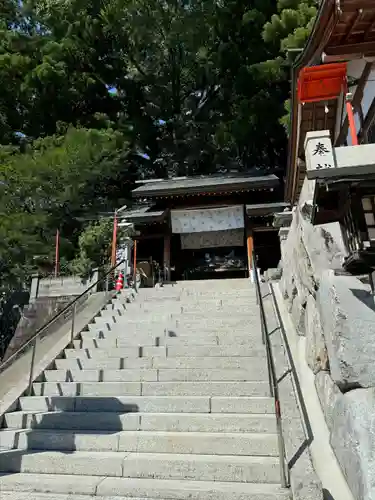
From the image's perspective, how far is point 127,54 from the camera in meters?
24.6

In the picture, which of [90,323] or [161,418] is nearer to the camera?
[161,418]

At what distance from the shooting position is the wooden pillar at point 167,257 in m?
15.6

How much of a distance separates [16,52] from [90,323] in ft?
66.0

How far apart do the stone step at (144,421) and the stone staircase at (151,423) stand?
0.01 meters

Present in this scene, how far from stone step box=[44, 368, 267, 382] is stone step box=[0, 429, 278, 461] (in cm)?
110

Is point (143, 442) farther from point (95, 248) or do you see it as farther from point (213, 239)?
point (213, 239)

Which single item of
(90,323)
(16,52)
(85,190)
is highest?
(16,52)

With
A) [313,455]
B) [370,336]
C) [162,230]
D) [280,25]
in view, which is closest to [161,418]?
[313,455]

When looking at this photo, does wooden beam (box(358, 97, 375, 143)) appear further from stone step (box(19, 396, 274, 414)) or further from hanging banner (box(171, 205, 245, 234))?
hanging banner (box(171, 205, 245, 234))

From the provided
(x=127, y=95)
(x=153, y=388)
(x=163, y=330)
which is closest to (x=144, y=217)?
(x=163, y=330)

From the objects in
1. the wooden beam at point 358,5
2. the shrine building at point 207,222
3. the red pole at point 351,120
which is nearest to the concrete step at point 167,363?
the red pole at point 351,120

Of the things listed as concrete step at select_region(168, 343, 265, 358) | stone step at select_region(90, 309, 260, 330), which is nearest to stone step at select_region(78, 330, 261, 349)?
concrete step at select_region(168, 343, 265, 358)

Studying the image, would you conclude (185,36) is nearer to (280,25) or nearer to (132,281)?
(280,25)

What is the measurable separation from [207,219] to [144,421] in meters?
11.9
